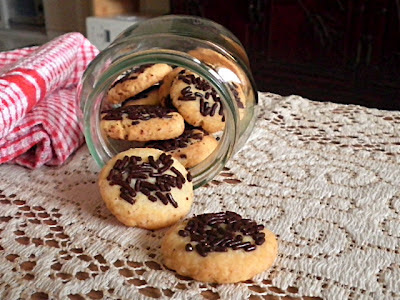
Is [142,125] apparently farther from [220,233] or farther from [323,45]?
[323,45]

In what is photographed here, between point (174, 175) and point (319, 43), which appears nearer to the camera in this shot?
point (174, 175)

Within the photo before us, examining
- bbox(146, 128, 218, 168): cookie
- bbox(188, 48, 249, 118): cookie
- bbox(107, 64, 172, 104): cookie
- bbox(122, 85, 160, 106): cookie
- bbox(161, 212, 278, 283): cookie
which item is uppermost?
bbox(188, 48, 249, 118): cookie

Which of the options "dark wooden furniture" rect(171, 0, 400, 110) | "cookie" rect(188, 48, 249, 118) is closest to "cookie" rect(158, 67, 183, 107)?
"cookie" rect(188, 48, 249, 118)

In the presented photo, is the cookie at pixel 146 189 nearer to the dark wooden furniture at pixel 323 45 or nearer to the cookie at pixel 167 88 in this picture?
the cookie at pixel 167 88

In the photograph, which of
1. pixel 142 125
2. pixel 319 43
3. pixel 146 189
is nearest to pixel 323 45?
pixel 319 43

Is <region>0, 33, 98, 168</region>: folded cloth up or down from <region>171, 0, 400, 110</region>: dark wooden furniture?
up

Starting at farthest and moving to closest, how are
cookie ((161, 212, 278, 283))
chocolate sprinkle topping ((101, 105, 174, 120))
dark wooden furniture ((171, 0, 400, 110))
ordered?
dark wooden furniture ((171, 0, 400, 110)), chocolate sprinkle topping ((101, 105, 174, 120)), cookie ((161, 212, 278, 283))

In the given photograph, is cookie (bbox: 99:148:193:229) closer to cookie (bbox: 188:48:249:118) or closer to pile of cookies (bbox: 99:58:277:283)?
pile of cookies (bbox: 99:58:277:283)
